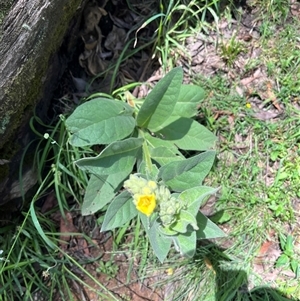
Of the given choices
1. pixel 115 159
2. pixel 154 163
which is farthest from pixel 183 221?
pixel 154 163

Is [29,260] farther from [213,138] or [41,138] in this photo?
[213,138]

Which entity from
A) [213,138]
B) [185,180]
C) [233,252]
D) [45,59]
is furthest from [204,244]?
[45,59]

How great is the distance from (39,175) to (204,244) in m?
0.98

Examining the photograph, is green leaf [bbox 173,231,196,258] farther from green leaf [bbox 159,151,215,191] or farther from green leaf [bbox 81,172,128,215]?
green leaf [bbox 81,172,128,215]

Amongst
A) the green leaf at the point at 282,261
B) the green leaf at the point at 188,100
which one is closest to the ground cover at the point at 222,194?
the green leaf at the point at 282,261

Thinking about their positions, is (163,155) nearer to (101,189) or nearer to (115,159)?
(115,159)

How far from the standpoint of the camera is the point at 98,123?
190cm

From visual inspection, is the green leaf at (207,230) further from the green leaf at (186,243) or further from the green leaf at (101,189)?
the green leaf at (101,189)

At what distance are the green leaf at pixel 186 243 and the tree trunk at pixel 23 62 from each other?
0.91m

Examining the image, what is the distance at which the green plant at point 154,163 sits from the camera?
159 centimetres

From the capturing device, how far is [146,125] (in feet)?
6.87

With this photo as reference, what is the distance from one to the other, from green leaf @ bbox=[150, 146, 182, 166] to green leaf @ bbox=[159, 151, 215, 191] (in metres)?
0.19

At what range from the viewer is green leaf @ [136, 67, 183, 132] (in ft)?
6.17

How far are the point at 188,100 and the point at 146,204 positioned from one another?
0.86m
